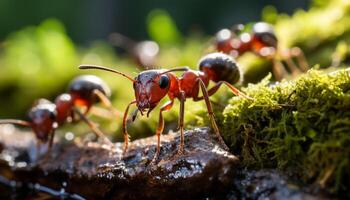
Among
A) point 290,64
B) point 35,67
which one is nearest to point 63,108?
point 290,64

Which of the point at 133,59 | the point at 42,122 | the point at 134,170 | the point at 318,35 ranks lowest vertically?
the point at 134,170

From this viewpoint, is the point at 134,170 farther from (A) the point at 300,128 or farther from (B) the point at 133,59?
(B) the point at 133,59

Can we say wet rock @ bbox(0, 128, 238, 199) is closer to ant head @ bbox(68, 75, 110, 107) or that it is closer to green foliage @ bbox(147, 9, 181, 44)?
ant head @ bbox(68, 75, 110, 107)

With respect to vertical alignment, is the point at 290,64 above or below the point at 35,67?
below

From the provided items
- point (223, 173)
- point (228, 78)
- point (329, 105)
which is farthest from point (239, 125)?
point (228, 78)

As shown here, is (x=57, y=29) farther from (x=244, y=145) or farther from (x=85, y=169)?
(x=244, y=145)

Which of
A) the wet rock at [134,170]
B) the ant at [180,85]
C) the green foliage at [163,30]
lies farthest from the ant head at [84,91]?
the green foliage at [163,30]

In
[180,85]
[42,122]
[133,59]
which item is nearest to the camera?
[180,85]
